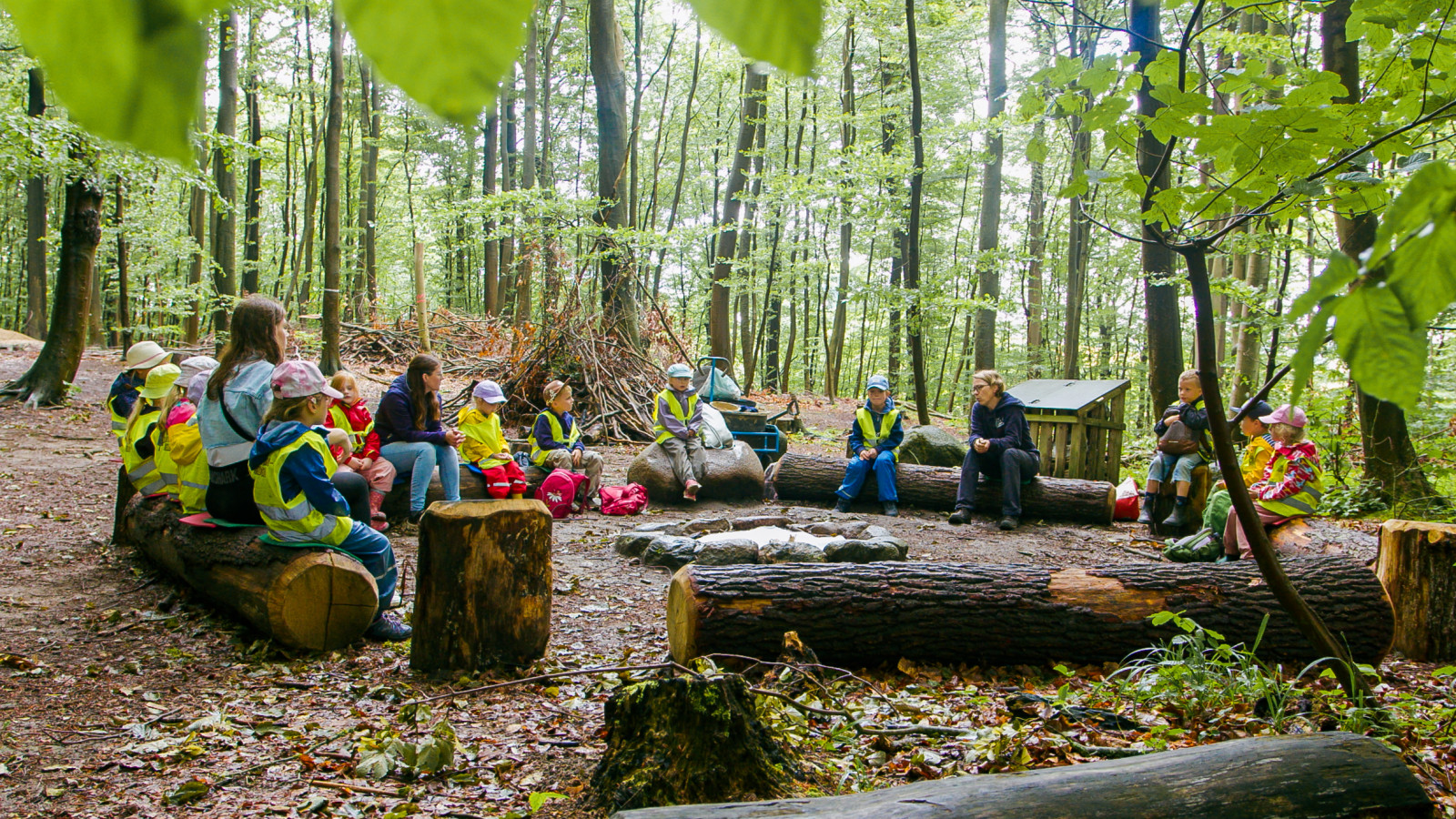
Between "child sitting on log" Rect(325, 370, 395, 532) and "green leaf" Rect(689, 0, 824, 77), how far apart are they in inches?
239

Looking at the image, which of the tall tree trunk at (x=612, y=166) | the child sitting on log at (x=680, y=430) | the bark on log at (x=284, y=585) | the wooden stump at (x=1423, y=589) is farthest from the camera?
the tall tree trunk at (x=612, y=166)

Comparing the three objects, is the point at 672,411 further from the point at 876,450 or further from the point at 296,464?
the point at 296,464

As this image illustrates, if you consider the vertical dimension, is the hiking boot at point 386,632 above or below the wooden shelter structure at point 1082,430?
below

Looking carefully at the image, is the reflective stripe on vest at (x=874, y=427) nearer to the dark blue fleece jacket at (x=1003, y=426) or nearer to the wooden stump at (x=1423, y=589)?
the dark blue fleece jacket at (x=1003, y=426)

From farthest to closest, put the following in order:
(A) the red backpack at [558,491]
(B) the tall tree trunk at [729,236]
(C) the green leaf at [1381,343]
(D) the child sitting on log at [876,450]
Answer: (B) the tall tree trunk at [729,236] < (D) the child sitting on log at [876,450] < (A) the red backpack at [558,491] < (C) the green leaf at [1381,343]

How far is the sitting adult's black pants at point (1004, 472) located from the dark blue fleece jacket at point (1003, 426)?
7 cm

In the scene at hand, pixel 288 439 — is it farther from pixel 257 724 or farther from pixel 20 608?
pixel 20 608

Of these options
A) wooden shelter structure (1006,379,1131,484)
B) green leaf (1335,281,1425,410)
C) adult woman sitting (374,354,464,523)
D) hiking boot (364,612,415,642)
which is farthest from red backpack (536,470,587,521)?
green leaf (1335,281,1425,410)

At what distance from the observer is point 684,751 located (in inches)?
96.9

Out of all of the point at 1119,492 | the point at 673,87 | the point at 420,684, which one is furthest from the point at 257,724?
the point at 673,87

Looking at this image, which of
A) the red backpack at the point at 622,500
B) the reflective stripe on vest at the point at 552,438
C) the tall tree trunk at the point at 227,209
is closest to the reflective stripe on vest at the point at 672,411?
the red backpack at the point at 622,500

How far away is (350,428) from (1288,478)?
623cm

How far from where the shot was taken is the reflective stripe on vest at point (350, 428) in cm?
582

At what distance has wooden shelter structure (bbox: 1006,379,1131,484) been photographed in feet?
27.8
